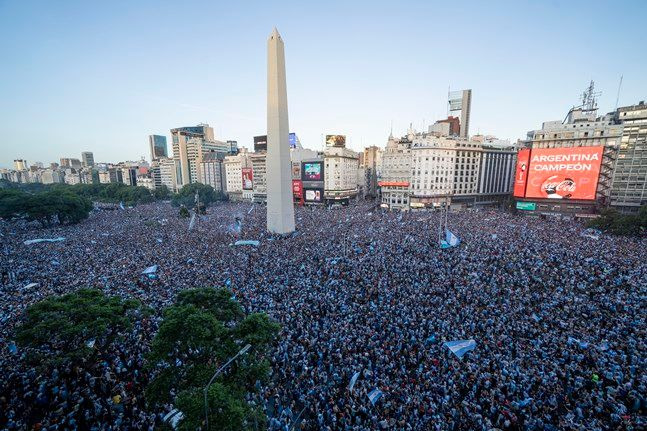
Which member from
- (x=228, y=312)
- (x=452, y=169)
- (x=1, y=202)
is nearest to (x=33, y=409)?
(x=228, y=312)

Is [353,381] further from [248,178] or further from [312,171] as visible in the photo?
[248,178]

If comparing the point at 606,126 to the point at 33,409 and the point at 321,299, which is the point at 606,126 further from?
the point at 33,409

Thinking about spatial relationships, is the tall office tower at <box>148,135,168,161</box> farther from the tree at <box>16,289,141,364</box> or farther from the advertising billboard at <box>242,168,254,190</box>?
the tree at <box>16,289,141,364</box>

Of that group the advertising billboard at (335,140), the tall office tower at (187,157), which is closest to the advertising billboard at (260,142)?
the advertising billboard at (335,140)

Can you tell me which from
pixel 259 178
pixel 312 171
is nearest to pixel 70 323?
pixel 312 171

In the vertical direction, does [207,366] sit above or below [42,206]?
below

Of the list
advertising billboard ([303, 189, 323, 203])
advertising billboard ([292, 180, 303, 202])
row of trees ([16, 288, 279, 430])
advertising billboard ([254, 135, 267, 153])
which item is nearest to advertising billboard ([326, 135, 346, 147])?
advertising billboard ([292, 180, 303, 202])
